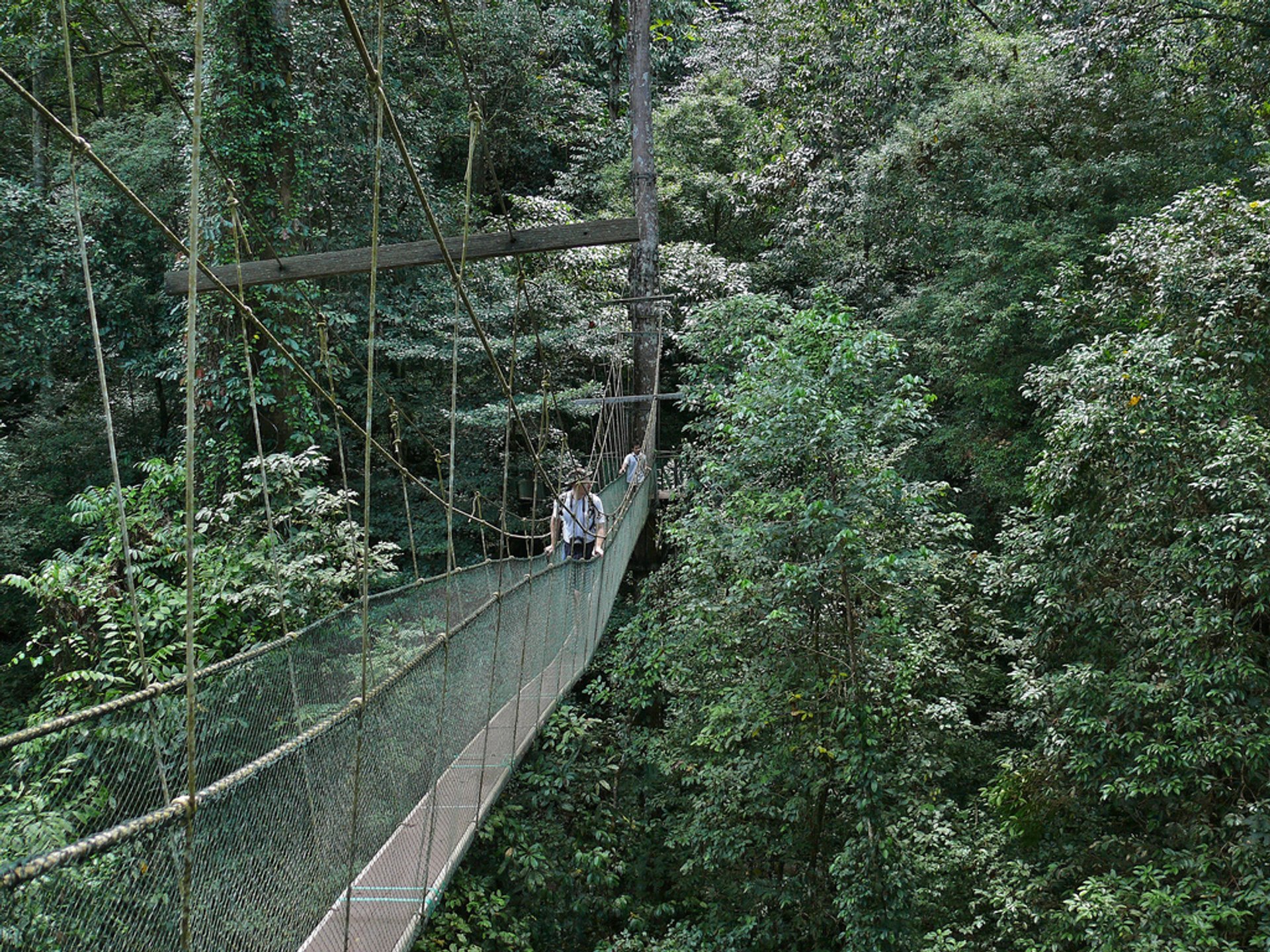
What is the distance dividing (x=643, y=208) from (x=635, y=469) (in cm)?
187

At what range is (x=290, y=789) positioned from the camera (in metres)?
1.38

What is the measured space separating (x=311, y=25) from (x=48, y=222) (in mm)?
2270

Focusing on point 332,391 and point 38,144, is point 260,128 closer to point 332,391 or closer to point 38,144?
point 332,391

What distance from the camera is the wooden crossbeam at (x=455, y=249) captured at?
8.49 feet

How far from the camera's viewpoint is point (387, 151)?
270 inches

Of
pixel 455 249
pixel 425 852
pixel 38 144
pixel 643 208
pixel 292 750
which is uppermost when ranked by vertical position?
pixel 38 144

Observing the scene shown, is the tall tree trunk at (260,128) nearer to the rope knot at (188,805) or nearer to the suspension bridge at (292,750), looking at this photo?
the suspension bridge at (292,750)

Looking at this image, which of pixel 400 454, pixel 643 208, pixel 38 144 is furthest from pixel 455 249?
pixel 38 144

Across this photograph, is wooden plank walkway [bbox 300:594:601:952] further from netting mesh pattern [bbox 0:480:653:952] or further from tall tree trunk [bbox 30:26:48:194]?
tall tree trunk [bbox 30:26:48:194]

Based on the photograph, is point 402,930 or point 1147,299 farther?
point 1147,299

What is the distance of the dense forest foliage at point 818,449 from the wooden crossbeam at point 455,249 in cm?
25

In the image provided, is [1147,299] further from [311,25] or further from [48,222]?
[48,222]

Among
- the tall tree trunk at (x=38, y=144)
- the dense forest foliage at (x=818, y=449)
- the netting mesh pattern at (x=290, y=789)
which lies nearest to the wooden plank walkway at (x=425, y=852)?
the netting mesh pattern at (x=290, y=789)

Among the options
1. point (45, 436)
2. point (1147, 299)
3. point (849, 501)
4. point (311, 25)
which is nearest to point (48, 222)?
point (45, 436)
